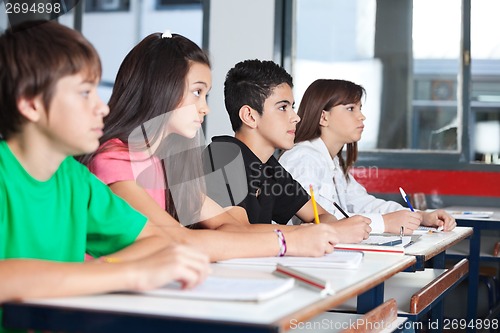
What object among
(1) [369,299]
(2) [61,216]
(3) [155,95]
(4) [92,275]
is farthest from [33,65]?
(1) [369,299]

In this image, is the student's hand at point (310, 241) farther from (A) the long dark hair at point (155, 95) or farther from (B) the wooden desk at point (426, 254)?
(A) the long dark hair at point (155, 95)

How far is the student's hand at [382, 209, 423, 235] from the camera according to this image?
8.44 ft

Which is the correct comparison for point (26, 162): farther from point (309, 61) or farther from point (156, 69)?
point (309, 61)

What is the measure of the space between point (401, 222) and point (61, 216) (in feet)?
4.50

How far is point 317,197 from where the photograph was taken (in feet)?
10.2

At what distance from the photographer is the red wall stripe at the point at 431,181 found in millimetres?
4766

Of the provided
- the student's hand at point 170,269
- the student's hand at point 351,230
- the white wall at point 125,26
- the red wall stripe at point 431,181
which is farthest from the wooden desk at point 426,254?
the white wall at point 125,26

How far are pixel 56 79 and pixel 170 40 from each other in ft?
2.71

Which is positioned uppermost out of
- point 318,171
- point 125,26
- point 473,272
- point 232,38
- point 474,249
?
point 125,26

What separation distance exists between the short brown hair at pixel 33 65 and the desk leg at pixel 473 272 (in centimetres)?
265

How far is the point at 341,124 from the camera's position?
349 centimetres

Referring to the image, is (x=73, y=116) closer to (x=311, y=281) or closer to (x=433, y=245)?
(x=311, y=281)

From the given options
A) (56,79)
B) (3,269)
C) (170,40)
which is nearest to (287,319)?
(3,269)

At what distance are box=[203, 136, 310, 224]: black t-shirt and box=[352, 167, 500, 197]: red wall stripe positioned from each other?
212cm
